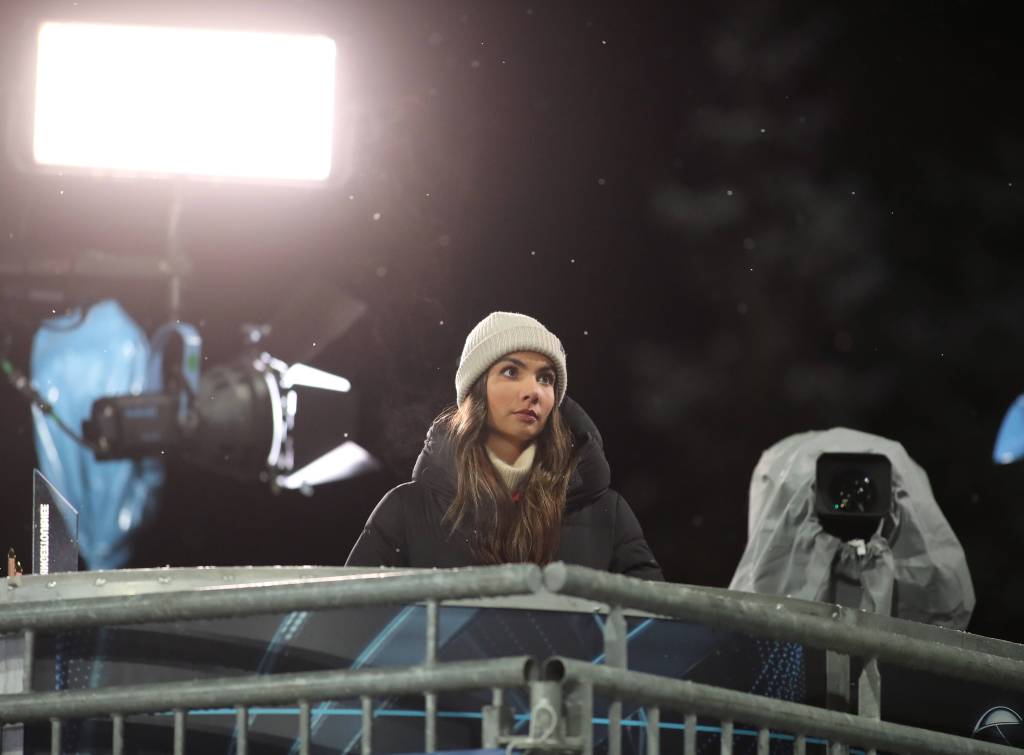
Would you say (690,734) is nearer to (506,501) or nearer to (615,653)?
(615,653)

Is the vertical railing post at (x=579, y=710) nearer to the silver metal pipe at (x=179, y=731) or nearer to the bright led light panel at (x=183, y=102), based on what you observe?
the silver metal pipe at (x=179, y=731)

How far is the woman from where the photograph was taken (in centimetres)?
221

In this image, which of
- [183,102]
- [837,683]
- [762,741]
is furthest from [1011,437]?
[762,741]

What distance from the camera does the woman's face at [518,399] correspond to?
7.39ft

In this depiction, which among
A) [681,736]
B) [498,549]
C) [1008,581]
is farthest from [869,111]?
[681,736]

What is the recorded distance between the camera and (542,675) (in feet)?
3.98

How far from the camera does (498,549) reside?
220 cm

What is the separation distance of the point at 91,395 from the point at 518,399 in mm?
3884

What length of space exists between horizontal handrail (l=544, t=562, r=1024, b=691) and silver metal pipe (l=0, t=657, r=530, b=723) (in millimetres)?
84

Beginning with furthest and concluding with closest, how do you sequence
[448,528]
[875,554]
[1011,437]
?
[1011,437]
[875,554]
[448,528]

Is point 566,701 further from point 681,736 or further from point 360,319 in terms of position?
point 360,319

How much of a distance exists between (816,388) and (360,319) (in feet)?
5.71

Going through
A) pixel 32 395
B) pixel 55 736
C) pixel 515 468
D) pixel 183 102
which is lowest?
pixel 55 736

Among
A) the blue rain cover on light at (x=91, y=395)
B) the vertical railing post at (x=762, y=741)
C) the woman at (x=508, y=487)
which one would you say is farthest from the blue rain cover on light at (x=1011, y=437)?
the vertical railing post at (x=762, y=741)
